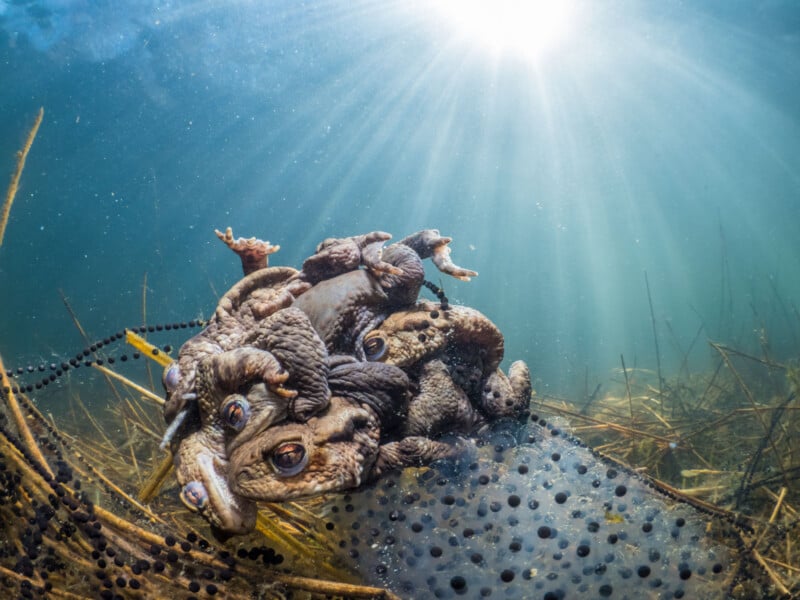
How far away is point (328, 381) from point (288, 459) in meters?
0.55

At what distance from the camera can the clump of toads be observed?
1920 mm

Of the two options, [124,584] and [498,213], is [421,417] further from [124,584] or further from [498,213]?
[498,213]

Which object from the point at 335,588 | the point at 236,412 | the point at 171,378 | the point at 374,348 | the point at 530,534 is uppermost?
the point at 171,378

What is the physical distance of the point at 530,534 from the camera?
199cm

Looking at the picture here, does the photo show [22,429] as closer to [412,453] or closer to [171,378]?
[171,378]

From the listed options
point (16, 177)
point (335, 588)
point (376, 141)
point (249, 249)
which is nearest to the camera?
point (335, 588)

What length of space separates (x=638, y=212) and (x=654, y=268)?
49.2m

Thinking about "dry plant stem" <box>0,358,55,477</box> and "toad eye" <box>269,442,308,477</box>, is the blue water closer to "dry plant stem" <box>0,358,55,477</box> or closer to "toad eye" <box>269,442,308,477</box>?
"dry plant stem" <box>0,358,55,477</box>

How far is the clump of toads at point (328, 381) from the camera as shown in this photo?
6.30 ft

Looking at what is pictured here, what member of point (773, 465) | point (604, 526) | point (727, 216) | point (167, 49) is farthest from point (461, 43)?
point (727, 216)

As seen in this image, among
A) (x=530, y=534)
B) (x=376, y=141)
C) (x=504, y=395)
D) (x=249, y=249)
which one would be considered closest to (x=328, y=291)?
(x=249, y=249)

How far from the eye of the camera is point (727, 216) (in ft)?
280

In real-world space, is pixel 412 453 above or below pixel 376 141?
below

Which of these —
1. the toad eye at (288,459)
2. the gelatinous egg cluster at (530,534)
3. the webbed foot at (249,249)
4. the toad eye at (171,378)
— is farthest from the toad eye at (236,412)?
the webbed foot at (249,249)
